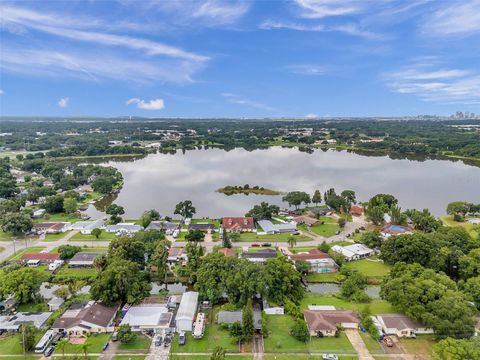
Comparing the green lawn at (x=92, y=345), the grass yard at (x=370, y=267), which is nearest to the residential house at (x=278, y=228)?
the grass yard at (x=370, y=267)

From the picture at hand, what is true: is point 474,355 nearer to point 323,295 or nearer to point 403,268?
point 403,268

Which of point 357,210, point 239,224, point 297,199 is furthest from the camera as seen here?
point 297,199

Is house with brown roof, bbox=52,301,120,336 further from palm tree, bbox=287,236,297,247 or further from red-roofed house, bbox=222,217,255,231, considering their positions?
red-roofed house, bbox=222,217,255,231

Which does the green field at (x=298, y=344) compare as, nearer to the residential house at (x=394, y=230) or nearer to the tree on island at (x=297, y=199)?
the residential house at (x=394, y=230)

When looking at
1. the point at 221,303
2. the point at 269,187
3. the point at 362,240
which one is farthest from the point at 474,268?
the point at 269,187

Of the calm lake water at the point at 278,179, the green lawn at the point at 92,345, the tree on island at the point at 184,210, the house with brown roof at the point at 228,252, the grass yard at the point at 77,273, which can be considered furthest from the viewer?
the calm lake water at the point at 278,179

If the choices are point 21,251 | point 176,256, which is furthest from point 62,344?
point 21,251

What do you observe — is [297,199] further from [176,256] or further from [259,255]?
[176,256]
